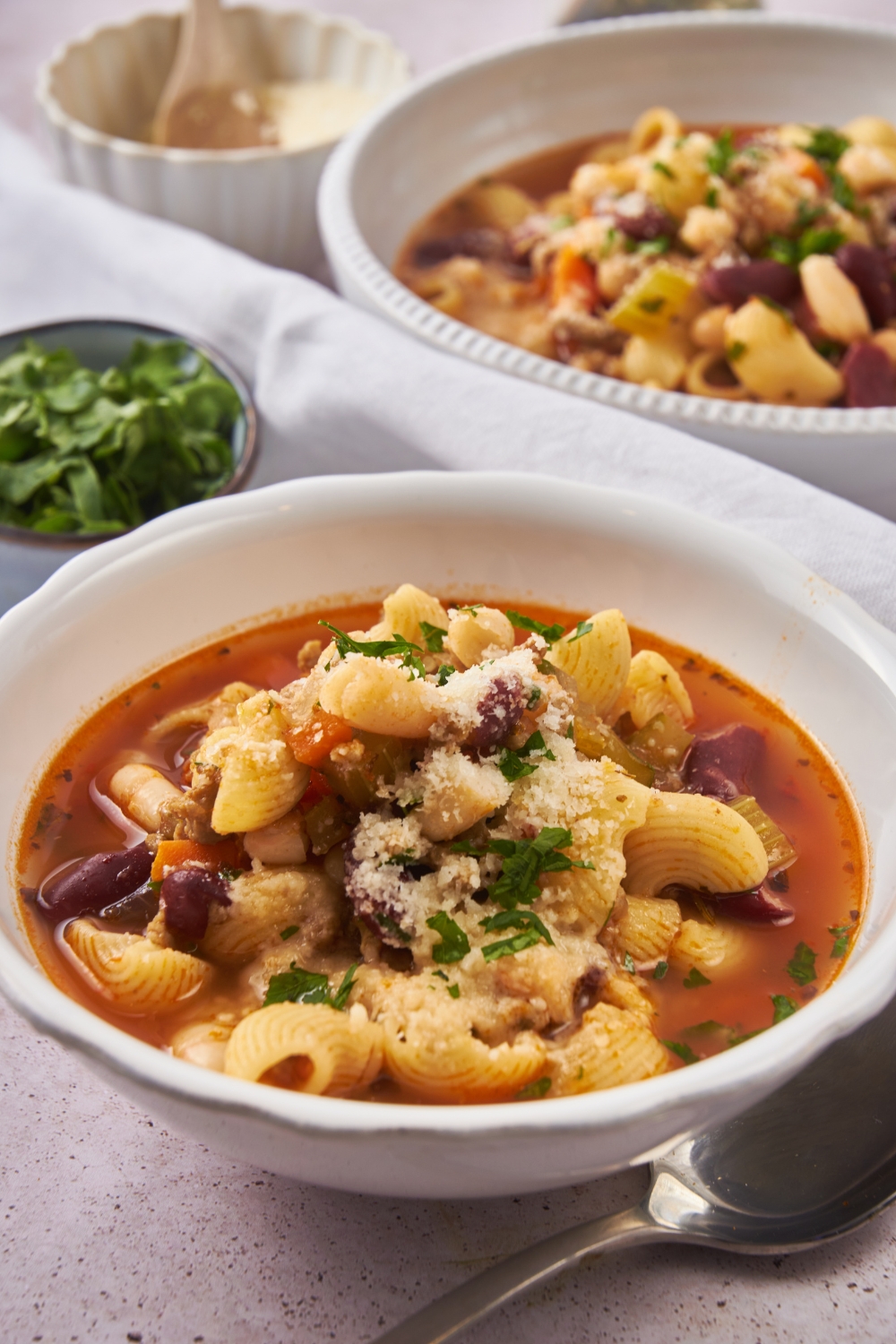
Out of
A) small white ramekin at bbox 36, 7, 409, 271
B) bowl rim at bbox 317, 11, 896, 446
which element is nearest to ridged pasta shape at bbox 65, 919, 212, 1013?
bowl rim at bbox 317, 11, 896, 446

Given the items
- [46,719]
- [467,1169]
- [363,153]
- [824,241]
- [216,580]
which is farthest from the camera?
[363,153]

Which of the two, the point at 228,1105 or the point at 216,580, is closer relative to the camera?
the point at 228,1105

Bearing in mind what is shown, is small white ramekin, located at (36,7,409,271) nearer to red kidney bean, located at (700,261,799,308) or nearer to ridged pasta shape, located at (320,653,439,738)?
red kidney bean, located at (700,261,799,308)

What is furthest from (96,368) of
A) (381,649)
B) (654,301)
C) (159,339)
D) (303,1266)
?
(303,1266)

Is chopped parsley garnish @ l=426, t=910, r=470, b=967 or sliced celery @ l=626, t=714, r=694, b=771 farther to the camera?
sliced celery @ l=626, t=714, r=694, b=771

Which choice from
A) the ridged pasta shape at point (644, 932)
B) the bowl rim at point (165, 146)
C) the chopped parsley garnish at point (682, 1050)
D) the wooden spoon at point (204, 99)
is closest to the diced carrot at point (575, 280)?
the bowl rim at point (165, 146)

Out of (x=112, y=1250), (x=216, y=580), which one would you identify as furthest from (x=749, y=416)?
(x=112, y=1250)

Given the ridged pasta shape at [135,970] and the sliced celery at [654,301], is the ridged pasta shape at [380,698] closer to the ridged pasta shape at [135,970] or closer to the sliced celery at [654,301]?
the ridged pasta shape at [135,970]

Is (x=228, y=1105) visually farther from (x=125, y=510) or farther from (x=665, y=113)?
(x=665, y=113)
